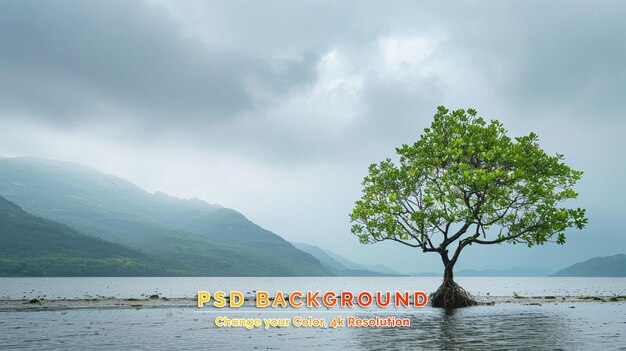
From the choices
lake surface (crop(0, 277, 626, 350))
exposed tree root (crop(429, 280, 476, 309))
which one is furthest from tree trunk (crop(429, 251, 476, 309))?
lake surface (crop(0, 277, 626, 350))

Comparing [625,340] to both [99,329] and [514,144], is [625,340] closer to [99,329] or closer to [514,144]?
[514,144]

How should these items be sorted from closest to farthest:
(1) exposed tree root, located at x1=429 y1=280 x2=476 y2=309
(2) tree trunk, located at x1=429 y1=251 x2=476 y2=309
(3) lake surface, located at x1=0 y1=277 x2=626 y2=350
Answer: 1. (3) lake surface, located at x1=0 y1=277 x2=626 y2=350
2. (2) tree trunk, located at x1=429 y1=251 x2=476 y2=309
3. (1) exposed tree root, located at x1=429 y1=280 x2=476 y2=309

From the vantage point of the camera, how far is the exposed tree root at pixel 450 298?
194 ft

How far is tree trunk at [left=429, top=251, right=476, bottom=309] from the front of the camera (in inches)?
2319

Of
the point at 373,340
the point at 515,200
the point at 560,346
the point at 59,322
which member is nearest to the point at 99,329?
the point at 59,322

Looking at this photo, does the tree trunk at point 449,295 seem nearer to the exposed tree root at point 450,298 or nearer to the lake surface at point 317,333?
the exposed tree root at point 450,298

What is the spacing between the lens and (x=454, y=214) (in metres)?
51.9

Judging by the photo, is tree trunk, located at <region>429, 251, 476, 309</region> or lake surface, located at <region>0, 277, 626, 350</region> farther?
tree trunk, located at <region>429, 251, 476, 309</region>

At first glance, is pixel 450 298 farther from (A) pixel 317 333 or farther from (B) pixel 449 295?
(A) pixel 317 333

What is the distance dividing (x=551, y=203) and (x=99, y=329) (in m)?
45.5

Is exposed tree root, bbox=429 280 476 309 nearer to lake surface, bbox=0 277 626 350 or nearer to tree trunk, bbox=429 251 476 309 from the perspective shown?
tree trunk, bbox=429 251 476 309

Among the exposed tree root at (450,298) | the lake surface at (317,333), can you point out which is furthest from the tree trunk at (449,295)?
the lake surface at (317,333)

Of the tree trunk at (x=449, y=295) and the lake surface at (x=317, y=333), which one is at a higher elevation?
the tree trunk at (x=449, y=295)

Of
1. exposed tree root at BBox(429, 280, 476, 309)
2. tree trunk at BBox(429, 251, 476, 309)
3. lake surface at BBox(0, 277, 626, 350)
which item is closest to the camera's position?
lake surface at BBox(0, 277, 626, 350)
